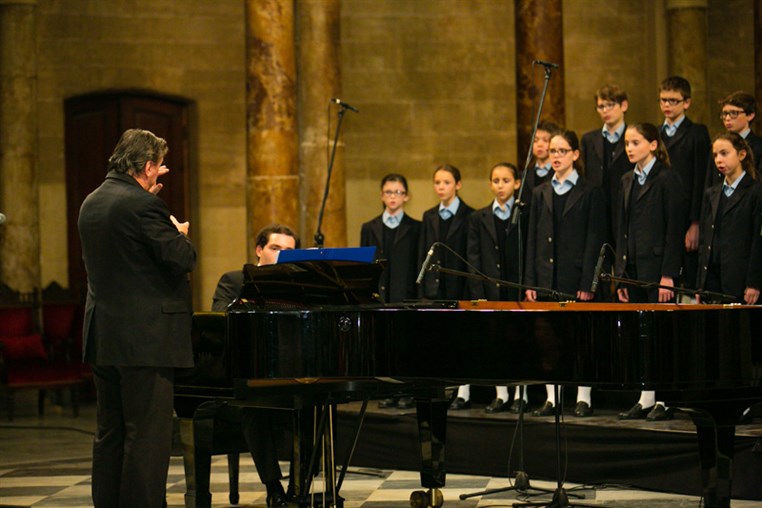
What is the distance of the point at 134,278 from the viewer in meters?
5.02

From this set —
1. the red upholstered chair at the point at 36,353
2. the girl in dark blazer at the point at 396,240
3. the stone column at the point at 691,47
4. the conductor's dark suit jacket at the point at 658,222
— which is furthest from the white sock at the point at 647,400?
the stone column at the point at 691,47

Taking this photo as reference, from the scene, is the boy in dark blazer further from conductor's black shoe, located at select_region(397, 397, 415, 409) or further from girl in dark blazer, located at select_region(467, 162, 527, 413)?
conductor's black shoe, located at select_region(397, 397, 415, 409)

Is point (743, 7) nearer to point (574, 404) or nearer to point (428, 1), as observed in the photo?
point (428, 1)

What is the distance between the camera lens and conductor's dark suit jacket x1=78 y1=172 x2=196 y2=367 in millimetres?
4984

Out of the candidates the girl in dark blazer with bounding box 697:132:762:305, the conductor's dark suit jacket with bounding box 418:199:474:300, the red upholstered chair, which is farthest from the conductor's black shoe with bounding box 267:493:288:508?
the red upholstered chair

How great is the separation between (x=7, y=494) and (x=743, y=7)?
8734 mm

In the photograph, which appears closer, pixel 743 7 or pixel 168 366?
pixel 168 366

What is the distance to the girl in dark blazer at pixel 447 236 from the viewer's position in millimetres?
7984

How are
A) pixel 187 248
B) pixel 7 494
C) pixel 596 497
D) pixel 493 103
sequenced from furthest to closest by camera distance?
1. pixel 493 103
2. pixel 7 494
3. pixel 596 497
4. pixel 187 248

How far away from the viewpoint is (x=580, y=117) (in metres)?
12.4

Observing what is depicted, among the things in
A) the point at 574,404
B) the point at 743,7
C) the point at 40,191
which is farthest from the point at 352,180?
the point at 574,404

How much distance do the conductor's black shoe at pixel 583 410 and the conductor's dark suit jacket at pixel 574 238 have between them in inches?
24.9

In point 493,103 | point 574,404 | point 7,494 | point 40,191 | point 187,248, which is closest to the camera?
point 187,248

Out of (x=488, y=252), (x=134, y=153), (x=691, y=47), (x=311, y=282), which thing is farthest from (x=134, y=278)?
(x=691, y=47)
